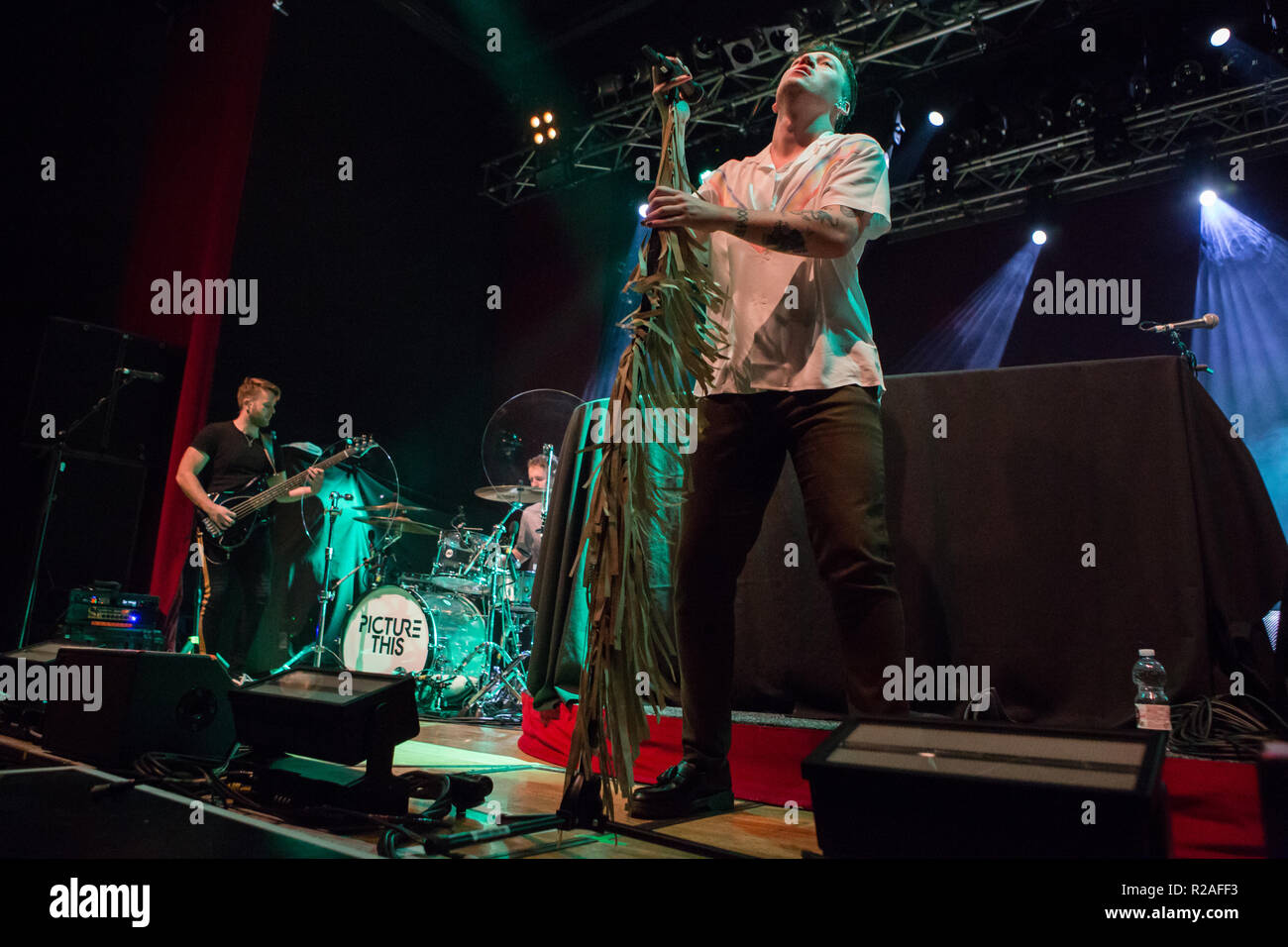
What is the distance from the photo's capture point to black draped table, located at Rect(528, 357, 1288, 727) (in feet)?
7.04

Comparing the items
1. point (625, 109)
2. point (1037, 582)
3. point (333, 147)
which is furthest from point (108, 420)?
point (1037, 582)

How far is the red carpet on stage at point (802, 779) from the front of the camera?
1623mm

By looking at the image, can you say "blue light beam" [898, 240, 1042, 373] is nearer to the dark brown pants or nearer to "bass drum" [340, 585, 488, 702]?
"bass drum" [340, 585, 488, 702]

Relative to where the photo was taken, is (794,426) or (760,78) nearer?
(794,426)

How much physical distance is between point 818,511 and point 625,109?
6.57m

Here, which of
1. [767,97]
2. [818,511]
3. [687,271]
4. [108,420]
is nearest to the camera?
[687,271]

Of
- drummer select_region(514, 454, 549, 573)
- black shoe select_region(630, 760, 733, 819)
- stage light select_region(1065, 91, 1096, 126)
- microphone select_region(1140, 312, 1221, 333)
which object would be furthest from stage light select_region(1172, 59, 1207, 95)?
black shoe select_region(630, 760, 733, 819)

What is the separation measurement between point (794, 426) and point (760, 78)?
5919 mm

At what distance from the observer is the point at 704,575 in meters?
1.81

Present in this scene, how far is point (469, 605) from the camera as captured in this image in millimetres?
5715

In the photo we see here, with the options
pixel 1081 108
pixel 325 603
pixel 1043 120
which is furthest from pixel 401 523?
pixel 1081 108

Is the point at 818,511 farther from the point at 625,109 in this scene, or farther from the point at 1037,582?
the point at 625,109

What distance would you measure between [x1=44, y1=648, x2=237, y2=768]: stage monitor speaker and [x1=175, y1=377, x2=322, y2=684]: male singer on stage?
237 cm

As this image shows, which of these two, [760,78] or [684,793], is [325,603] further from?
[760,78]
